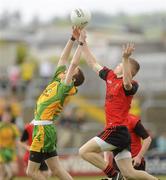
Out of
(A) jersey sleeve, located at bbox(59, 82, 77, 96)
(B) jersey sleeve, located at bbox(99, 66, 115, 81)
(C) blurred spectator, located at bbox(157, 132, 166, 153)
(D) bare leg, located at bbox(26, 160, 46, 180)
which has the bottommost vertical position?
(C) blurred spectator, located at bbox(157, 132, 166, 153)

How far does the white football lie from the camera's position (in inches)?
553

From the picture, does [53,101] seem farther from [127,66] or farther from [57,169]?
[127,66]

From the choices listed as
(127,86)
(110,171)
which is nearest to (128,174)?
(110,171)

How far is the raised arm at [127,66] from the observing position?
1318 cm

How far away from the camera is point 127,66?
13383 millimetres

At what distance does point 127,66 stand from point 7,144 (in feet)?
20.9

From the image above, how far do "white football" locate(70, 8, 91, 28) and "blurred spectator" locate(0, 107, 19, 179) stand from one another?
17.4 feet

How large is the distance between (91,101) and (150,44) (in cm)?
3223

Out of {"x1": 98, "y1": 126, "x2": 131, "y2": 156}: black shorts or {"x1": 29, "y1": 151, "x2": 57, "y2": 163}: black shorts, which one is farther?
{"x1": 29, "y1": 151, "x2": 57, "y2": 163}: black shorts

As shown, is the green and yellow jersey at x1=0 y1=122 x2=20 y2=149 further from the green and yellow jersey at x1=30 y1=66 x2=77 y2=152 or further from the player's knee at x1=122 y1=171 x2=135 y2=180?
the player's knee at x1=122 y1=171 x2=135 y2=180

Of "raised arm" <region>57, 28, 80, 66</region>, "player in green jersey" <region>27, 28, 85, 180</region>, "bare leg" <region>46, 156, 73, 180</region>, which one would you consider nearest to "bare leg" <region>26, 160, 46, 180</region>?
"player in green jersey" <region>27, 28, 85, 180</region>

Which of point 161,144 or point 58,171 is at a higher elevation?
point 58,171

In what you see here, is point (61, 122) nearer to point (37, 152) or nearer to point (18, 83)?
point (18, 83)

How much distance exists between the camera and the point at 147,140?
47.5 feet
